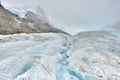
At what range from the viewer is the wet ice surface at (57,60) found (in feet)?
61.8

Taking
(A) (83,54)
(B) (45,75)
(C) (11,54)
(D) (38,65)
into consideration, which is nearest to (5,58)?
(C) (11,54)

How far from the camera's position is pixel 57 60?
73.0 feet

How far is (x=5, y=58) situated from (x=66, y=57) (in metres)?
5.09

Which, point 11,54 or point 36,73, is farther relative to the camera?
point 11,54

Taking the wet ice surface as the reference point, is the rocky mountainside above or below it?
above

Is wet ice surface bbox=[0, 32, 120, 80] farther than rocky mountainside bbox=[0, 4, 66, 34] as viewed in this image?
No

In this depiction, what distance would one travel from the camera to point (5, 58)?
21.7 m

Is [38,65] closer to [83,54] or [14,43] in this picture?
[83,54]

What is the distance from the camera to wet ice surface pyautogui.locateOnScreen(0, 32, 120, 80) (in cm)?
1883

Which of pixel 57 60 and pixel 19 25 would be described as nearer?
pixel 57 60

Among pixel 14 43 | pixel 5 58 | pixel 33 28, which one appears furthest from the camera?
pixel 33 28

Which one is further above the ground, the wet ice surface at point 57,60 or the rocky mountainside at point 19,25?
the rocky mountainside at point 19,25

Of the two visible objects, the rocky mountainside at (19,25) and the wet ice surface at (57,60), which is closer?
the wet ice surface at (57,60)

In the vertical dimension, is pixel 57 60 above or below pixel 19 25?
below
